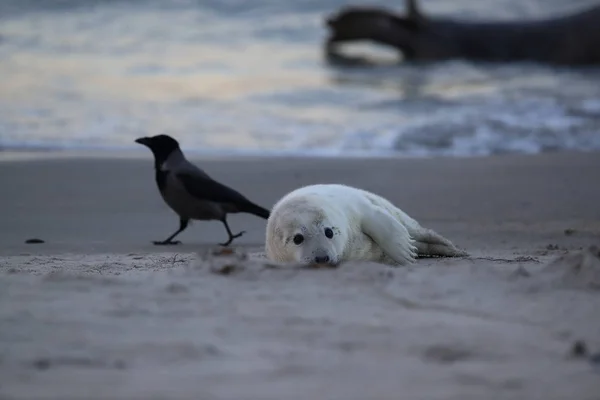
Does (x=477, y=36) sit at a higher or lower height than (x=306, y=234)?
higher

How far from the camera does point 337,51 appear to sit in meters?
23.5

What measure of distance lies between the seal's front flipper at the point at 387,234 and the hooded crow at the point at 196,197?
6.67 feet

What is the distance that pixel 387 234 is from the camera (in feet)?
19.8

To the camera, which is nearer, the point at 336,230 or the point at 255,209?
the point at 336,230

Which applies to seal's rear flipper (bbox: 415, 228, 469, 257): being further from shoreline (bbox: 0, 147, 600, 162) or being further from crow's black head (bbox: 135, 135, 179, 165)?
shoreline (bbox: 0, 147, 600, 162)

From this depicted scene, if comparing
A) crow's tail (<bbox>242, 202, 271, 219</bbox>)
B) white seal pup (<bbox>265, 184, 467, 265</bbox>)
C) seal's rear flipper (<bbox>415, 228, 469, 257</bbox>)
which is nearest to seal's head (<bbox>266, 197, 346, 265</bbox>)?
white seal pup (<bbox>265, 184, 467, 265</bbox>)

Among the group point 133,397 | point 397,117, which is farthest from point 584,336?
point 397,117

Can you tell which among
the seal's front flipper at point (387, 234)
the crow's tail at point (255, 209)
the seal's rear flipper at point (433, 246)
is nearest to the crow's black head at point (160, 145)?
the crow's tail at point (255, 209)

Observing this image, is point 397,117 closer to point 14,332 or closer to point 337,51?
point 337,51

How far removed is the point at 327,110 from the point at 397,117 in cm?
119

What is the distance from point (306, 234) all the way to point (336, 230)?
0.22 m

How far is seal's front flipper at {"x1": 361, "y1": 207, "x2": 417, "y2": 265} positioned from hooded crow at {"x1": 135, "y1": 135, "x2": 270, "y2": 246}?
2.03 m

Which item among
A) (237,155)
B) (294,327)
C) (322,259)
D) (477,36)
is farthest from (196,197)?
(477,36)

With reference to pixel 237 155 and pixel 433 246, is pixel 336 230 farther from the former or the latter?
pixel 237 155
